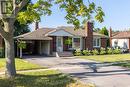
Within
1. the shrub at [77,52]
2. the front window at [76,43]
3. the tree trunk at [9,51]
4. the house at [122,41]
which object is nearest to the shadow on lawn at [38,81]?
the tree trunk at [9,51]

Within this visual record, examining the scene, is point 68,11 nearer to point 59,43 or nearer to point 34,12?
point 34,12

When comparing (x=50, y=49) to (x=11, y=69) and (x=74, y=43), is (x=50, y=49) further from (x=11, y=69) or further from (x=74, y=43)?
(x=11, y=69)

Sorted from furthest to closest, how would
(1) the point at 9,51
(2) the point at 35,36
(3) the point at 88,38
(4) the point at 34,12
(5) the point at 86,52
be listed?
(3) the point at 88,38
(5) the point at 86,52
(2) the point at 35,36
(4) the point at 34,12
(1) the point at 9,51

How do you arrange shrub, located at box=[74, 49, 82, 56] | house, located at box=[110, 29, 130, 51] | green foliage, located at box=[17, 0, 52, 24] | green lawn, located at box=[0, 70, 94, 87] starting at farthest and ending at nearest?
house, located at box=[110, 29, 130, 51] → shrub, located at box=[74, 49, 82, 56] → green foliage, located at box=[17, 0, 52, 24] → green lawn, located at box=[0, 70, 94, 87]

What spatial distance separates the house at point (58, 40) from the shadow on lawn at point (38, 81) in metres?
20.1

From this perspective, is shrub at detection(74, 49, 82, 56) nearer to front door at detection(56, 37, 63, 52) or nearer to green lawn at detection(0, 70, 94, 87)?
front door at detection(56, 37, 63, 52)

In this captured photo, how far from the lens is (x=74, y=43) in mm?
44531

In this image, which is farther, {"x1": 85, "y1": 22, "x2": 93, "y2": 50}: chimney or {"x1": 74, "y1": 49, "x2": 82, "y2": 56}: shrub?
{"x1": 85, "y1": 22, "x2": 93, "y2": 50}: chimney

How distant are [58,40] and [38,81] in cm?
2494

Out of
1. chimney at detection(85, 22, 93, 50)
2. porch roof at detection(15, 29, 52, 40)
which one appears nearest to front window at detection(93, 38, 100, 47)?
chimney at detection(85, 22, 93, 50)

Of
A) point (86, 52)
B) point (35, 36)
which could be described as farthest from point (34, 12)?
point (86, 52)

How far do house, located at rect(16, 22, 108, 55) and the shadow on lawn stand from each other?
20089mm

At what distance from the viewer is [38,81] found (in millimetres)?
17969

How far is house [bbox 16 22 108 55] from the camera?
41.8 meters
